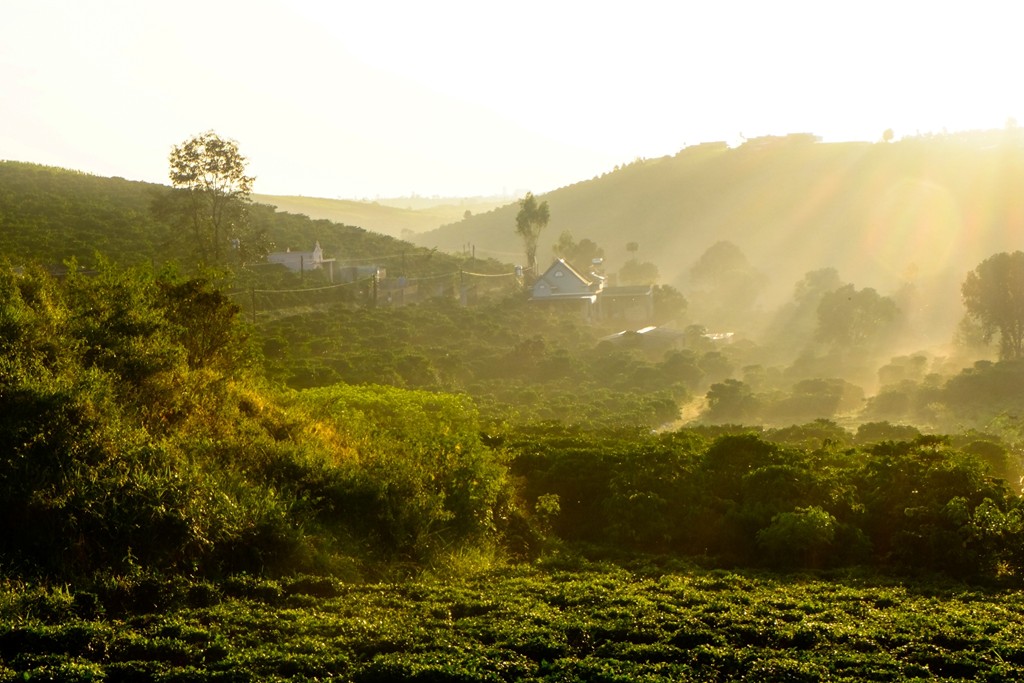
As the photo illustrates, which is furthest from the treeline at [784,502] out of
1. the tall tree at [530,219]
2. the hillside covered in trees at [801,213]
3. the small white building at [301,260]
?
the hillside covered in trees at [801,213]

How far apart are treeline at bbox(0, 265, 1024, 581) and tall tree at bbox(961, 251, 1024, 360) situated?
131 feet

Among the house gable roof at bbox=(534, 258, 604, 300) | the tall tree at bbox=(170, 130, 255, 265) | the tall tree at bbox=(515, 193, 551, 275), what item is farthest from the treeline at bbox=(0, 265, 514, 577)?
the tall tree at bbox=(515, 193, 551, 275)

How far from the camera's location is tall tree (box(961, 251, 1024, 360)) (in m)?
54.9

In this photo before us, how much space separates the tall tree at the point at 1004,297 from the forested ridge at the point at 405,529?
110ft

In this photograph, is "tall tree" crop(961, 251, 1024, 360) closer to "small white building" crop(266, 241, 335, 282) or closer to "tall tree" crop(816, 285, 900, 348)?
"tall tree" crop(816, 285, 900, 348)

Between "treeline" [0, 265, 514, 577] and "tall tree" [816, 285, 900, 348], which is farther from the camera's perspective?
"tall tree" [816, 285, 900, 348]

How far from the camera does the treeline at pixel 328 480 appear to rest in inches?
541

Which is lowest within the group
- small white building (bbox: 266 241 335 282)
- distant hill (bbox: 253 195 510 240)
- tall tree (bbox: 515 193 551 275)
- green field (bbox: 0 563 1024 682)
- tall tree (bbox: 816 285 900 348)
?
green field (bbox: 0 563 1024 682)

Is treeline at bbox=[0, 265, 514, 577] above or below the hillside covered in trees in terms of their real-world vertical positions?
below

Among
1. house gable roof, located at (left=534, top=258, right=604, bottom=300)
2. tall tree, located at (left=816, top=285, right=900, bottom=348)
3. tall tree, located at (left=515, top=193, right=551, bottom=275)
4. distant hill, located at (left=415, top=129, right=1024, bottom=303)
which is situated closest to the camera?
tall tree, located at (left=816, top=285, right=900, bottom=348)

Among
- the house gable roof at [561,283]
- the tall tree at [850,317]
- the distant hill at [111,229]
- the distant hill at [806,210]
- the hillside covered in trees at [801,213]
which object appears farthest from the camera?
the distant hill at [806,210]

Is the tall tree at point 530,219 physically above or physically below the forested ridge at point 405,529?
above

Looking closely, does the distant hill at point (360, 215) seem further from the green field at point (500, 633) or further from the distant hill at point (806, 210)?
the green field at point (500, 633)

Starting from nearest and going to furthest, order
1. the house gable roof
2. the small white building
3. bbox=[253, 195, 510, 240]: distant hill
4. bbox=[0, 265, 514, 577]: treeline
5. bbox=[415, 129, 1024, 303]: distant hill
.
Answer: bbox=[0, 265, 514, 577]: treeline → the small white building → the house gable roof → bbox=[415, 129, 1024, 303]: distant hill → bbox=[253, 195, 510, 240]: distant hill
